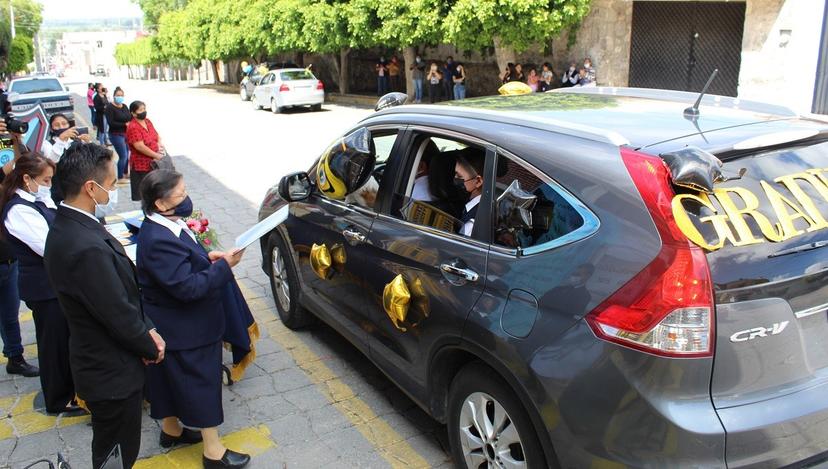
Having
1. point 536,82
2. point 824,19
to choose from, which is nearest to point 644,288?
point 824,19

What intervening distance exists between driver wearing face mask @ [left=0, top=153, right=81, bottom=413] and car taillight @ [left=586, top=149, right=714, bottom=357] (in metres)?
3.08

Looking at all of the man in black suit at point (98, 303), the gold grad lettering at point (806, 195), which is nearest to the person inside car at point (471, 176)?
the gold grad lettering at point (806, 195)

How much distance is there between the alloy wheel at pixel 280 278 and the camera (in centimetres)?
509

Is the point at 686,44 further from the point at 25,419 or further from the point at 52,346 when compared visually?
the point at 25,419

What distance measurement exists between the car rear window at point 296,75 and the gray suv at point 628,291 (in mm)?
22813

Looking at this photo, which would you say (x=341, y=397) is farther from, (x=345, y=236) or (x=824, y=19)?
(x=824, y=19)

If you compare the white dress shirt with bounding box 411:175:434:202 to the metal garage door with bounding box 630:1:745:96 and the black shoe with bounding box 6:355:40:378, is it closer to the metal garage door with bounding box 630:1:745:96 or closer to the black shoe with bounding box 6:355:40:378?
the black shoe with bounding box 6:355:40:378

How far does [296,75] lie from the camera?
82.9 feet

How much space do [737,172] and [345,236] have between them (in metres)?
2.21

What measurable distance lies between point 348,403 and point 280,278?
57.1 inches

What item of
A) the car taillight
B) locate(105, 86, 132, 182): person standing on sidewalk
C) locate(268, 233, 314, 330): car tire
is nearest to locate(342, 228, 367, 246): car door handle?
locate(268, 233, 314, 330): car tire

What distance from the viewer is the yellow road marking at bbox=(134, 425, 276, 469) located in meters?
3.52

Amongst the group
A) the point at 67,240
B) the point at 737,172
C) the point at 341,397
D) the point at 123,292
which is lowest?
the point at 341,397

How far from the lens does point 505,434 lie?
8.88ft
